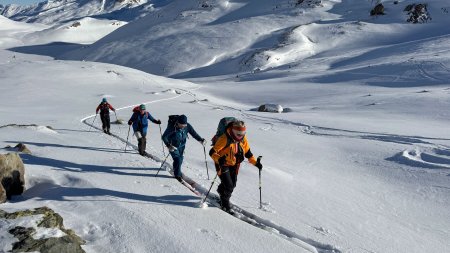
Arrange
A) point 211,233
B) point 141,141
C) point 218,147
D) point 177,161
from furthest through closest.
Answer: point 141,141 → point 177,161 → point 218,147 → point 211,233

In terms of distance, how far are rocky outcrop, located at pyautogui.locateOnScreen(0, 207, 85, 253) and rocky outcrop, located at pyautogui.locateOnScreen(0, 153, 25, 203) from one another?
1595mm

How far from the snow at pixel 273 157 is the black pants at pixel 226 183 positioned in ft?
1.08

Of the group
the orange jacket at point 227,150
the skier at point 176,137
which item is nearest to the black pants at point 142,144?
the skier at point 176,137

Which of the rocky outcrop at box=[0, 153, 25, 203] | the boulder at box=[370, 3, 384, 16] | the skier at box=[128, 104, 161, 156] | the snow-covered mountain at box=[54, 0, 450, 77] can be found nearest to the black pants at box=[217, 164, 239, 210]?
the rocky outcrop at box=[0, 153, 25, 203]

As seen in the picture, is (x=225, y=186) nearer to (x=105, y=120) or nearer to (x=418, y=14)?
(x=105, y=120)

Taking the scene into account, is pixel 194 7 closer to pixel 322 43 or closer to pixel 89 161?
pixel 322 43

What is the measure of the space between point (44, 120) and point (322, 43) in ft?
154

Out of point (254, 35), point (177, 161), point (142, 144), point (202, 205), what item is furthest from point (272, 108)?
point (254, 35)

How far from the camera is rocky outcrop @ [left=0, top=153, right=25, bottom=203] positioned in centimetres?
719

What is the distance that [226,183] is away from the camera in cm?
756

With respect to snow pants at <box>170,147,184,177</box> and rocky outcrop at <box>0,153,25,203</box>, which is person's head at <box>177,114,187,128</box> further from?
rocky outcrop at <box>0,153,25,203</box>

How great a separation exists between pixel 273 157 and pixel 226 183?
19.9 ft

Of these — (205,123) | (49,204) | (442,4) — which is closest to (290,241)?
(49,204)

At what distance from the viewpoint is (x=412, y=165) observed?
12258mm
